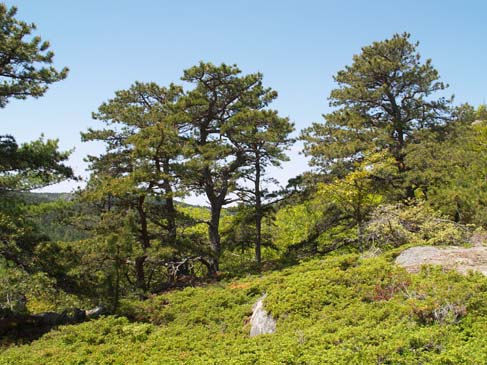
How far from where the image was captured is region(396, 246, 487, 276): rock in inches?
376

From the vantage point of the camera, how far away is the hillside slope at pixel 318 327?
6.11 meters

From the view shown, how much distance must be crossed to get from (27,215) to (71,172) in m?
1.75

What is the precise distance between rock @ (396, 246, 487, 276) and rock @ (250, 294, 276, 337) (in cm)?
352

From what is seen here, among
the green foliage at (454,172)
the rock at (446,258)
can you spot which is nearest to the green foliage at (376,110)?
the green foliage at (454,172)

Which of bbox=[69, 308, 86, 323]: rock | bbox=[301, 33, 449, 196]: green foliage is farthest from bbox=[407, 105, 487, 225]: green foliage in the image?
bbox=[69, 308, 86, 323]: rock

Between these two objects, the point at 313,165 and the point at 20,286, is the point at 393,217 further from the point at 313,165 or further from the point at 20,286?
the point at 20,286

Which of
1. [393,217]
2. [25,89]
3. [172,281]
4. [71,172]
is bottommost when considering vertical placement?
[172,281]

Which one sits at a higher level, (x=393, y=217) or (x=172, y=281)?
(x=393, y=217)

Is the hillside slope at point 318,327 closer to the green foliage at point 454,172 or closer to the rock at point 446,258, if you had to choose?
the rock at point 446,258

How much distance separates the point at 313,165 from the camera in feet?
66.8

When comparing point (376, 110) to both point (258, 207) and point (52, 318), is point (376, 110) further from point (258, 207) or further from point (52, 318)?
point (52, 318)

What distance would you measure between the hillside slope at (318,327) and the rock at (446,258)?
502 millimetres

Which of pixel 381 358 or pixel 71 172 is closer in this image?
pixel 381 358

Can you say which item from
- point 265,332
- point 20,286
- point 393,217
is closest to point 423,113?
point 393,217
